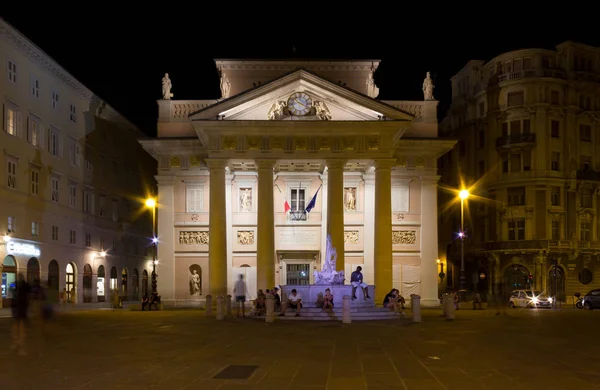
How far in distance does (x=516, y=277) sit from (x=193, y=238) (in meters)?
31.6

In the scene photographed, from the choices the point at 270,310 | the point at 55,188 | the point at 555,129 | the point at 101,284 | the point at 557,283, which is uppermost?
the point at 555,129

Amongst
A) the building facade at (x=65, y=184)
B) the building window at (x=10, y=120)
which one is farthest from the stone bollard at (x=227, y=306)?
the building window at (x=10, y=120)

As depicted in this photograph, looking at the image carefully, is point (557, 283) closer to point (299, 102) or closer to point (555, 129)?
point (555, 129)

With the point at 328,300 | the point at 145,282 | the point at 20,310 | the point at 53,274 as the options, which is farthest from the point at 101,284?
the point at 20,310

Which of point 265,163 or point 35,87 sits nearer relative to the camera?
point 265,163

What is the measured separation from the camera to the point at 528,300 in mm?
54344

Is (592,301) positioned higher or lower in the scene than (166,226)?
lower

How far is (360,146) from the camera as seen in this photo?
48344 mm

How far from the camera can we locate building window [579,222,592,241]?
66.4 meters

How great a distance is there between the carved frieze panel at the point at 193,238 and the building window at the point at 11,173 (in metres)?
12.1

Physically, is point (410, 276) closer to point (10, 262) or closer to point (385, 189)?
point (385, 189)

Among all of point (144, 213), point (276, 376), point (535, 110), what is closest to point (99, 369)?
point (276, 376)

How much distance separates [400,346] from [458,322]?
12337 millimetres

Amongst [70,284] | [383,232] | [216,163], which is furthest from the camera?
[70,284]
